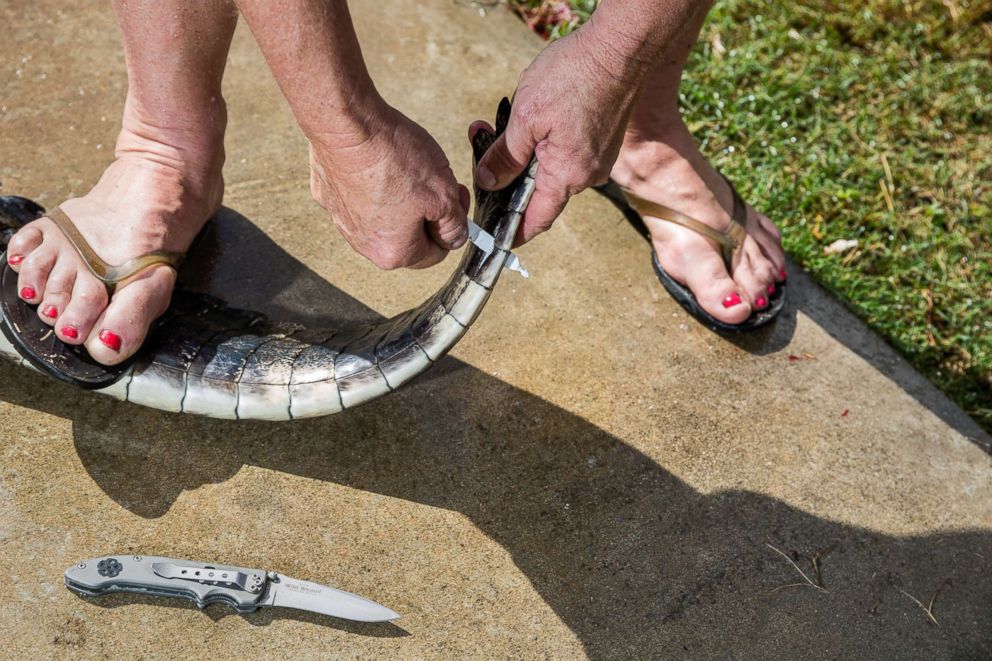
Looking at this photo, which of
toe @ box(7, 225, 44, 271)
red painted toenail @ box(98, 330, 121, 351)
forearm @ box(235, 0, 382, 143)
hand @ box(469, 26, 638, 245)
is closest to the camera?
forearm @ box(235, 0, 382, 143)

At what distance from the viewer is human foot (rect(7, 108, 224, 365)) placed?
1.90 metres

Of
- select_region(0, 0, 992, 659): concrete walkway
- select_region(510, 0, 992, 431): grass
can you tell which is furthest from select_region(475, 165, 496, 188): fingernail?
select_region(510, 0, 992, 431): grass

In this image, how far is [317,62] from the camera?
1529 mm

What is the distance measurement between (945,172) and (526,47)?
149 cm

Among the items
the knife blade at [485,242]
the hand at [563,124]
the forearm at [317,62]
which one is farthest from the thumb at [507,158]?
the forearm at [317,62]

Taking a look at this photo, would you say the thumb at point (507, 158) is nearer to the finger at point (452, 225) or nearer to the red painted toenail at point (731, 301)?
the finger at point (452, 225)

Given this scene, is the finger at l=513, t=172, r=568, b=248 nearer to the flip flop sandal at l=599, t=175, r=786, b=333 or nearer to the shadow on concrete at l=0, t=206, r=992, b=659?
the shadow on concrete at l=0, t=206, r=992, b=659

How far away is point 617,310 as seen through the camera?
249cm

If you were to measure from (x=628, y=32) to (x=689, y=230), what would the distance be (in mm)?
880

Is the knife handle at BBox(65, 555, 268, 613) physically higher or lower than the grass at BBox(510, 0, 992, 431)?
lower

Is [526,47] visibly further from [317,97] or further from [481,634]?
[481,634]

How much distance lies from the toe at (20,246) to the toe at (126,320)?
0.77 feet

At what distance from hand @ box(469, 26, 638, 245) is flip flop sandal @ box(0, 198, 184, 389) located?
0.84 meters

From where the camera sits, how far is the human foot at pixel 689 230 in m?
2.46
